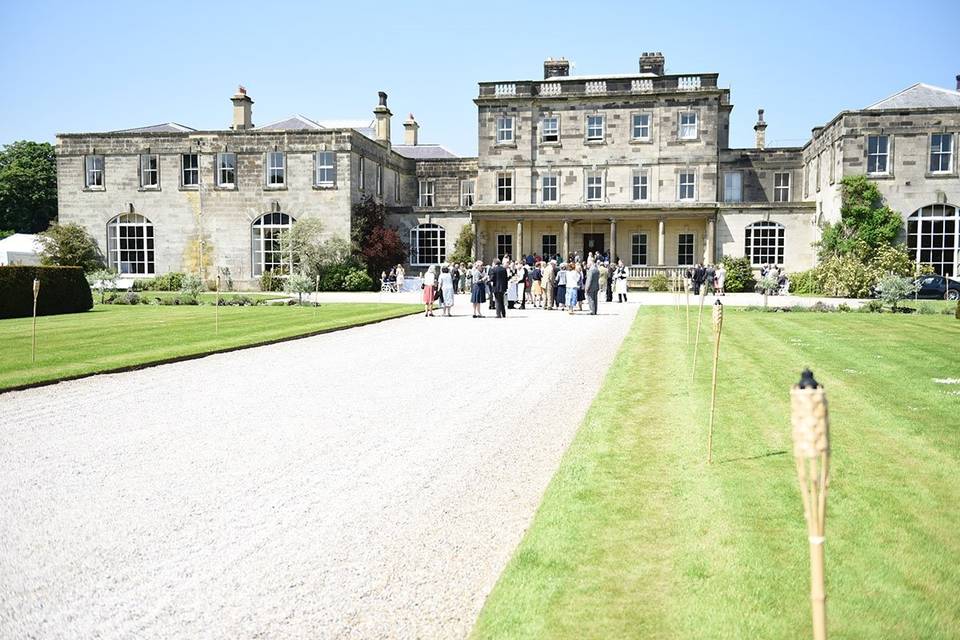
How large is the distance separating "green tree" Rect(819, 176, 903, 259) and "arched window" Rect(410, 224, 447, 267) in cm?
2020

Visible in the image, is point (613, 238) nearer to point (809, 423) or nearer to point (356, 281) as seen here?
point (356, 281)

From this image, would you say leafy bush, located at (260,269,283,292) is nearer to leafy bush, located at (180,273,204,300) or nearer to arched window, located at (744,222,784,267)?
leafy bush, located at (180,273,204,300)

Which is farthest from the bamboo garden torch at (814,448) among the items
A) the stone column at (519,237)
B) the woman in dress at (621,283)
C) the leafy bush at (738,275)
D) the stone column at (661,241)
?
the stone column at (519,237)

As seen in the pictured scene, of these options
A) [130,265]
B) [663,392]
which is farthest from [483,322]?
[130,265]

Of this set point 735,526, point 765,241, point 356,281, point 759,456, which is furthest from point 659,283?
point 735,526

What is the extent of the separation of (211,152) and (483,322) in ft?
87.1

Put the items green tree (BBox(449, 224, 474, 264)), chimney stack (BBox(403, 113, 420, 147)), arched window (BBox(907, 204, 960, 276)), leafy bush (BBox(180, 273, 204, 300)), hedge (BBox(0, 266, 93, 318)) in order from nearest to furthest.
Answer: hedge (BBox(0, 266, 93, 318)) < leafy bush (BBox(180, 273, 204, 300)) < arched window (BBox(907, 204, 960, 276)) < green tree (BBox(449, 224, 474, 264)) < chimney stack (BBox(403, 113, 420, 147))

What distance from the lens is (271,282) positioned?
4088cm

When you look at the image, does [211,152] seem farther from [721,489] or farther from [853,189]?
[721,489]

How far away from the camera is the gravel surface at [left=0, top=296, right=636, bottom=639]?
12.8ft

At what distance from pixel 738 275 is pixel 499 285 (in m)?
20.6

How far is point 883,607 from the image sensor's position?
12.4 ft

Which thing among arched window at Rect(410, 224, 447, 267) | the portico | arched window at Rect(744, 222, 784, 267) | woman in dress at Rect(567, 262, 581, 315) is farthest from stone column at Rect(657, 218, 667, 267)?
woman in dress at Rect(567, 262, 581, 315)

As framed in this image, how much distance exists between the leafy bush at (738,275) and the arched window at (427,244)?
49.1 ft
